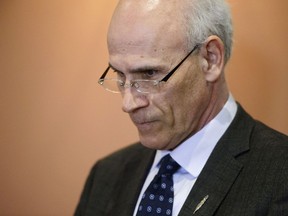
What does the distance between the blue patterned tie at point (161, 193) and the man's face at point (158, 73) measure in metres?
0.08

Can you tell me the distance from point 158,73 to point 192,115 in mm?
158

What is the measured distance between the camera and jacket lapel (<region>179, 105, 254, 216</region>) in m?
1.07

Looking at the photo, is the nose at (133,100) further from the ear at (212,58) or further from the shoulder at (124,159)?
the shoulder at (124,159)

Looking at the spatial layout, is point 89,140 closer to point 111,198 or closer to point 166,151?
point 111,198

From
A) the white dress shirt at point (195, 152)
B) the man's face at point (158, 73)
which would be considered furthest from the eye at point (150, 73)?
the white dress shirt at point (195, 152)

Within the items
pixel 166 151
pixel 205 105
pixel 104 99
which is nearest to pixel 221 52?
pixel 205 105

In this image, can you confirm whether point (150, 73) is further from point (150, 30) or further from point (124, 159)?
point (124, 159)

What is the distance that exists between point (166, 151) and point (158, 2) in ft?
1.46

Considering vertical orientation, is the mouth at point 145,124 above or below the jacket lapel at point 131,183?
above

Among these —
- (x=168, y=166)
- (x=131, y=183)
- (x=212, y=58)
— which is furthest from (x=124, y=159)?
(x=212, y=58)

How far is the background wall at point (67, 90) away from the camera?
143cm

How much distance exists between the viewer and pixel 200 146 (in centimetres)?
117

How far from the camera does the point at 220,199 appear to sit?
1057 mm

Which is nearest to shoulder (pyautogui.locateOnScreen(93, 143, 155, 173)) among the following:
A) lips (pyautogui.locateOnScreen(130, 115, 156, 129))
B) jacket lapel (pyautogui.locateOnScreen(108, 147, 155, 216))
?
jacket lapel (pyautogui.locateOnScreen(108, 147, 155, 216))
